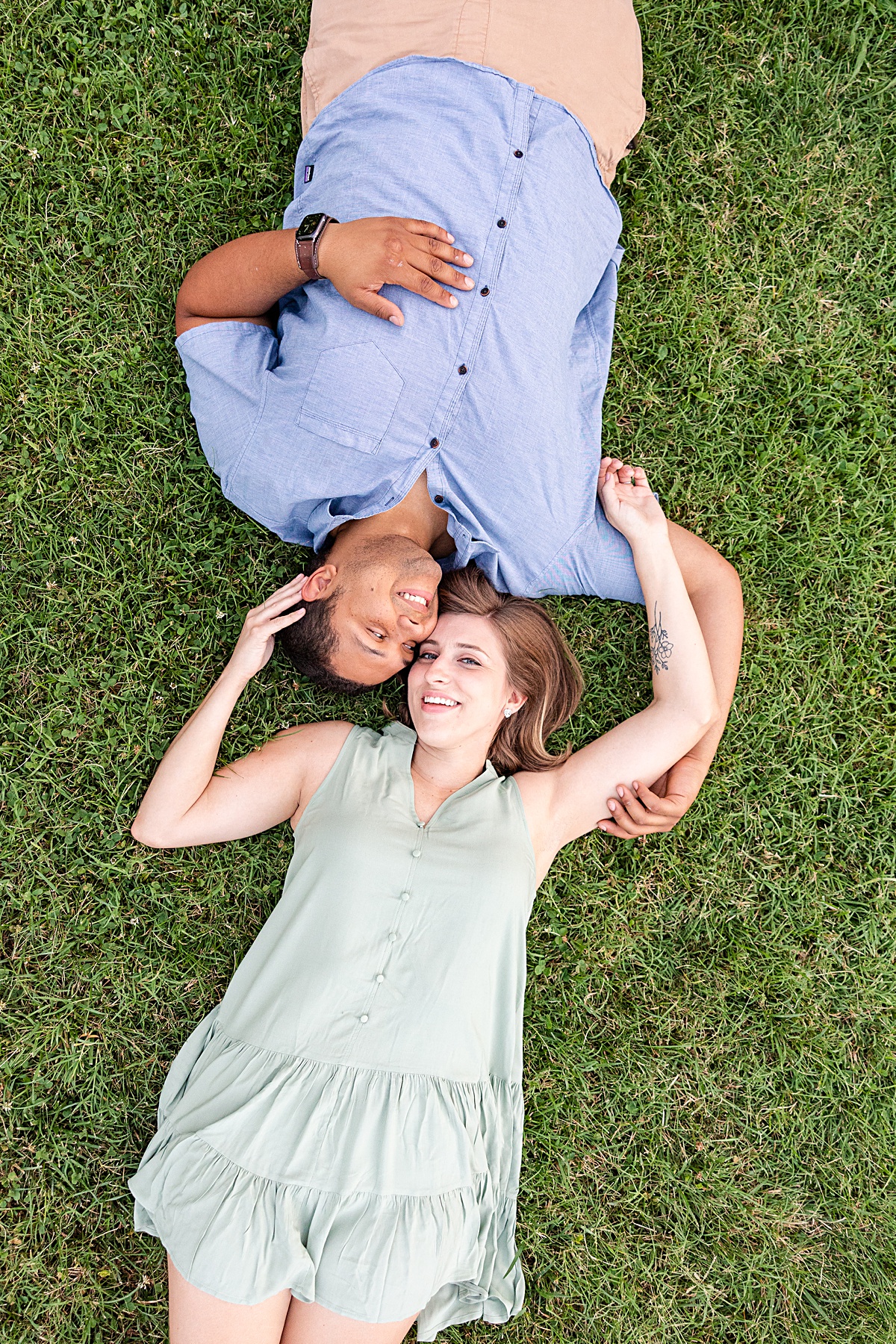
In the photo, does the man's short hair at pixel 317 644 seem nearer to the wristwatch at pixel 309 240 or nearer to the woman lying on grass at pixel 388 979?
the woman lying on grass at pixel 388 979

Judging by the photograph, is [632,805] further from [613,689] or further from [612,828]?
[613,689]

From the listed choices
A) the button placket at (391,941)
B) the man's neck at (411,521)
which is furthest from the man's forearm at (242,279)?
the button placket at (391,941)

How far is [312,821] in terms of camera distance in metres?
3.30

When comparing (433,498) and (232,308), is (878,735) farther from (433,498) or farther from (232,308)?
(232,308)

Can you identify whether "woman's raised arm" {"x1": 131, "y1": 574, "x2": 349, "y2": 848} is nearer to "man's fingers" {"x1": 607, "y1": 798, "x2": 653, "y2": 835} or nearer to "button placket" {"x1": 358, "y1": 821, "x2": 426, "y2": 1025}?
"button placket" {"x1": 358, "y1": 821, "x2": 426, "y2": 1025}

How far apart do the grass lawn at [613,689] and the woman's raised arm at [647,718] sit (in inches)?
18.5

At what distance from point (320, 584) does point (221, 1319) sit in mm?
2368

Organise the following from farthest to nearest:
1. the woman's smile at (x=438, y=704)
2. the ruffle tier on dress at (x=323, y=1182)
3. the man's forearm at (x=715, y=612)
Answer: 1. the man's forearm at (x=715, y=612)
2. the woman's smile at (x=438, y=704)
3. the ruffle tier on dress at (x=323, y=1182)

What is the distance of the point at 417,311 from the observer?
9.96 feet

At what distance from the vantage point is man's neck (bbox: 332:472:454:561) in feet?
10.6

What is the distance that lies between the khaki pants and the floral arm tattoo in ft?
5.54

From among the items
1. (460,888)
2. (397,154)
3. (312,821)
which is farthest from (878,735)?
(397,154)

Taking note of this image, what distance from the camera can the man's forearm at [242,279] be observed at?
305 cm

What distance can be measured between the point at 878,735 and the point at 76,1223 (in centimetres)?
381
